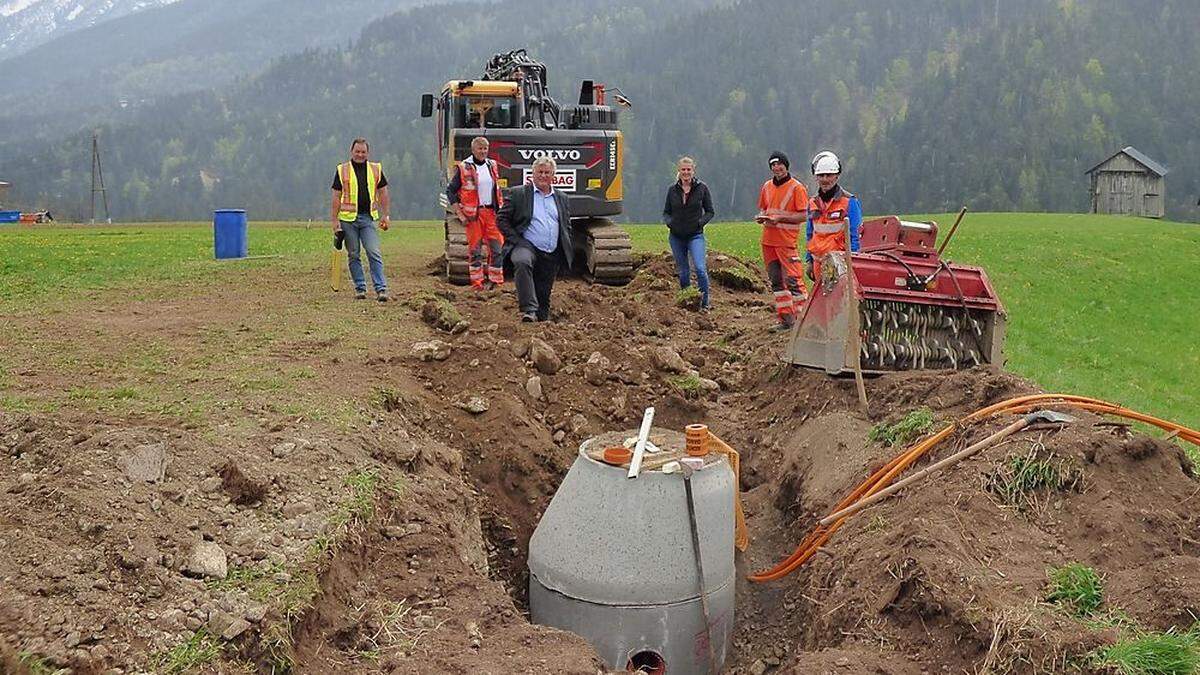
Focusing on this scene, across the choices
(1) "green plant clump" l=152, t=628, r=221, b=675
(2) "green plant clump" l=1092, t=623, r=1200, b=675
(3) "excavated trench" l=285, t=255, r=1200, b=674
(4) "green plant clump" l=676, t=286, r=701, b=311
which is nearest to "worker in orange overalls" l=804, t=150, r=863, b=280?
(3) "excavated trench" l=285, t=255, r=1200, b=674

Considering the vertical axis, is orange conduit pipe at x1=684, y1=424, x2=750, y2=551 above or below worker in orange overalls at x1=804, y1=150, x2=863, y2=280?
below

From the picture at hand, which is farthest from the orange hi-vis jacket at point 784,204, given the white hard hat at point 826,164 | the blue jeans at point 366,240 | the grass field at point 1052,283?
the blue jeans at point 366,240

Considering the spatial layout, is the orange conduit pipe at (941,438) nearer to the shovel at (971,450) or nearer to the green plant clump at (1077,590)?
the shovel at (971,450)

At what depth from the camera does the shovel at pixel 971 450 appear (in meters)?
5.33

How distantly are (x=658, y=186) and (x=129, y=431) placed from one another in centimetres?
8794

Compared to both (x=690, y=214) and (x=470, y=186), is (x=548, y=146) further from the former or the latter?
(x=690, y=214)

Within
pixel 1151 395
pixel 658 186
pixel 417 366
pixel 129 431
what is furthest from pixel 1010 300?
pixel 658 186

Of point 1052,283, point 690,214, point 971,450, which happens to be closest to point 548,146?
point 690,214

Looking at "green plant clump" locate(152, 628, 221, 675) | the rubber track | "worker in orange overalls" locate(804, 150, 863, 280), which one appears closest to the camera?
"green plant clump" locate(152, 628, 221, 675)

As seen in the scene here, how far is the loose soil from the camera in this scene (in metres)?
3.99

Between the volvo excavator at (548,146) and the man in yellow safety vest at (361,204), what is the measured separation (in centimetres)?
221

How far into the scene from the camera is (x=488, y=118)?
47.5ft

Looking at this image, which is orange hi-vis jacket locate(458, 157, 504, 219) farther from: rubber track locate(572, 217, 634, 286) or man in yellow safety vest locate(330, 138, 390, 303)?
rubber track locate(572, 217, 634, 286)

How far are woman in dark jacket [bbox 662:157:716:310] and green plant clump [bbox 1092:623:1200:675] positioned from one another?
300 inches
